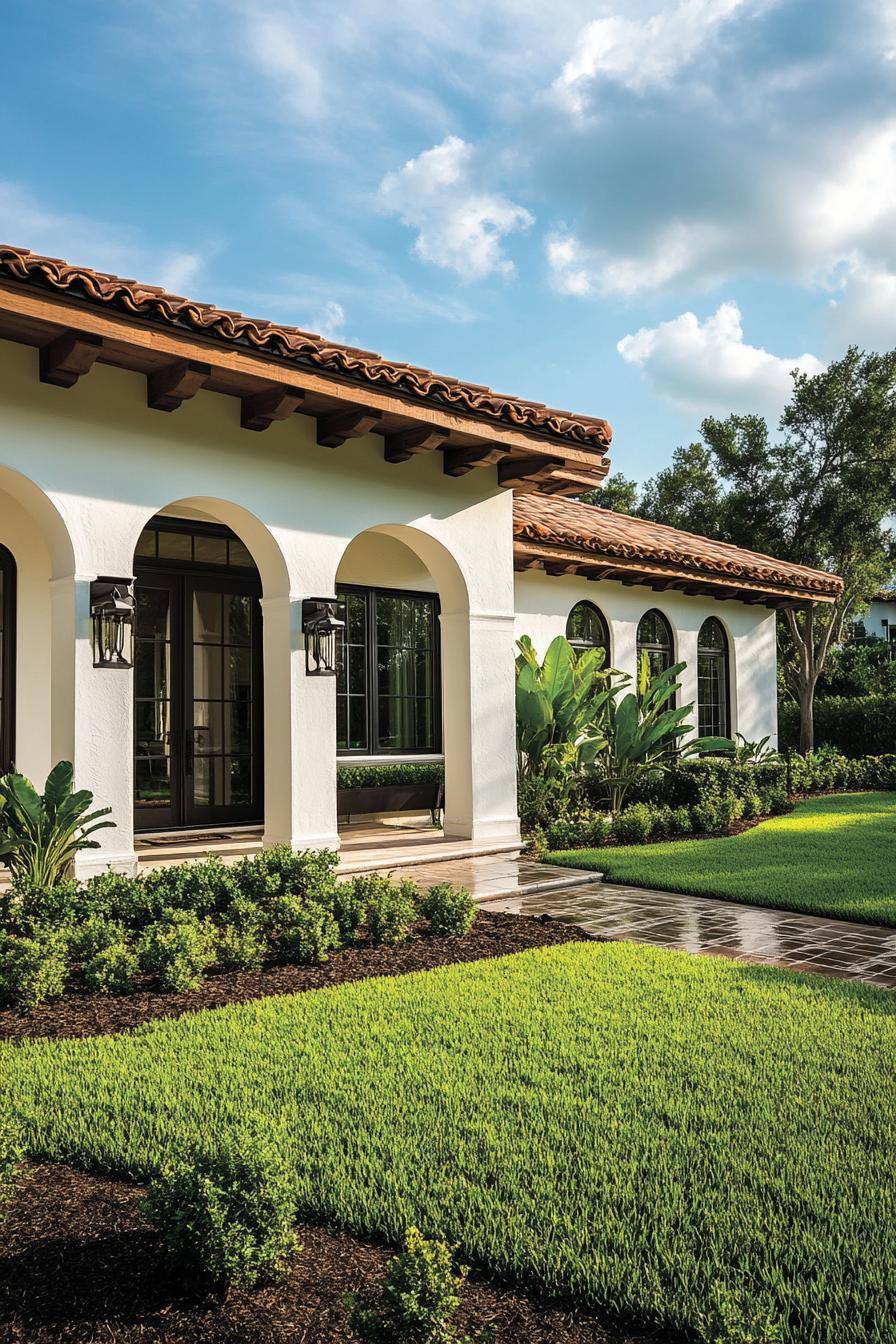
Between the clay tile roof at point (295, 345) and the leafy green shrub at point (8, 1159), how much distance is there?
5.12 m

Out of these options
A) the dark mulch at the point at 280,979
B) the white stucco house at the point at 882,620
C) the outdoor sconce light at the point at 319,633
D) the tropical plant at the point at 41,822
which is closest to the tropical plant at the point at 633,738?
the outdoor sconce light at the point at 319,633

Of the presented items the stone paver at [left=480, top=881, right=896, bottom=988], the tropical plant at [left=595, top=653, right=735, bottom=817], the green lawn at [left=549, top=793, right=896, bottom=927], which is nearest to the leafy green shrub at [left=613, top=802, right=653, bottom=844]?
the green lawn at [left=549, top=793, right=896, bottom=927]

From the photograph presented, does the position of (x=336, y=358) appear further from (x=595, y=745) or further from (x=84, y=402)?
(x=595, y=745)

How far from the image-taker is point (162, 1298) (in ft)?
8.17

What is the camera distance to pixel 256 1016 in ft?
15.3

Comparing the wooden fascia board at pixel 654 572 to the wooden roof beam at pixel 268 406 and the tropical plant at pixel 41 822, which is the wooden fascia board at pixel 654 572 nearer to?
the wooden roof beam at pixel 268 406

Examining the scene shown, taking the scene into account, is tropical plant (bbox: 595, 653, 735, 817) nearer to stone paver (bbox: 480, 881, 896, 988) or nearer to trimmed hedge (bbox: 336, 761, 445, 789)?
trimmed hedge (bbox: 336, 761, 445, 789)

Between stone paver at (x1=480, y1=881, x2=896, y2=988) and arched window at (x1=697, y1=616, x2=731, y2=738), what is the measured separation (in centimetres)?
924

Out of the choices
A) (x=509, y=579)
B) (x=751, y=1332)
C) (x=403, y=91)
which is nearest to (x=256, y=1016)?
(x=751, y=1332)

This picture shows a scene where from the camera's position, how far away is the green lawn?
7.45 metres

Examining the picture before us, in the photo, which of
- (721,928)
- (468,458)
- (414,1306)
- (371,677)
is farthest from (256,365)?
(414,1306)

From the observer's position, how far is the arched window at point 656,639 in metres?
15.8

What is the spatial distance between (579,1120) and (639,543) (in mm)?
11870

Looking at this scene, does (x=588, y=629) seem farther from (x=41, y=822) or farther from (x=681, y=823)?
(x=41, y=822)
